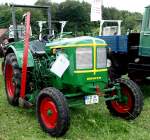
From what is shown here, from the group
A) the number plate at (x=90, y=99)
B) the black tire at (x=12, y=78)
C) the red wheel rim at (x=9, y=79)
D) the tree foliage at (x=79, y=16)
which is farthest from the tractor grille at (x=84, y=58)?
the tree foliage at (x=79, y=16)

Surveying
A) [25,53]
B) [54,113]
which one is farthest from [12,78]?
[54,113]

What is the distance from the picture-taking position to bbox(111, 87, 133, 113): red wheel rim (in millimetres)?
6621

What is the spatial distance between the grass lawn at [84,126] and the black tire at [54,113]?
0.42 feet

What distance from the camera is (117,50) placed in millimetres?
9875

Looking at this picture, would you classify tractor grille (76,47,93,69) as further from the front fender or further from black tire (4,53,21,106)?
black tire (4,53,21,106)

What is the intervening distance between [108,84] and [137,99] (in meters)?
0.54

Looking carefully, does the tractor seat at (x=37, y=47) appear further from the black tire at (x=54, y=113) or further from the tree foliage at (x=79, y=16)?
the tree foliage at (x=79, y=16)

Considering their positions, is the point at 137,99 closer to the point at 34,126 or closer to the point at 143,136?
the point at 143,136

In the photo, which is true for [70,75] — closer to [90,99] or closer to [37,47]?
[90,99]

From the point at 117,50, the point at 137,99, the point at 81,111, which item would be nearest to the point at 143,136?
the point at 137,99

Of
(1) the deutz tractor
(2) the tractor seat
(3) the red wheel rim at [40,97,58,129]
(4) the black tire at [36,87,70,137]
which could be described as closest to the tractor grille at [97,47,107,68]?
(1) the deutz tractor

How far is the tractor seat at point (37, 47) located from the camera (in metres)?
6.86

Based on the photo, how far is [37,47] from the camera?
7082 mm

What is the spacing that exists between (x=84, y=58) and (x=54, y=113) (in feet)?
3.02
